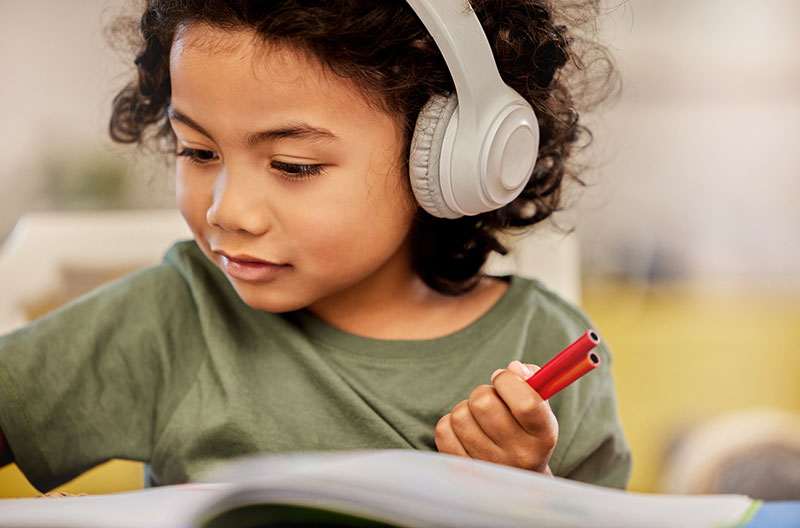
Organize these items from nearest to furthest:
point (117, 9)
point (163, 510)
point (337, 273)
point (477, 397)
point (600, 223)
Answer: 1. point (163, 510)
2. point (477, 397)
3. point (337, 273)
4. point (117, 9)
5. point (600, 223)

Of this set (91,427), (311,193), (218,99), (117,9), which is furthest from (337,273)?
(117,9)

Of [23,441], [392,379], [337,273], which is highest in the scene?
[337,273]

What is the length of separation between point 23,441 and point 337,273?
35 centimetres

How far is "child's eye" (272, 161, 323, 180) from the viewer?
0.74m

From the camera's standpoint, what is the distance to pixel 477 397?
0.69 metres

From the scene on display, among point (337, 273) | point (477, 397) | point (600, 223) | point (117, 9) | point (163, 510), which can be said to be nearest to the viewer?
point (163, 510)

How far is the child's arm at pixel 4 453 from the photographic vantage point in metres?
0.81

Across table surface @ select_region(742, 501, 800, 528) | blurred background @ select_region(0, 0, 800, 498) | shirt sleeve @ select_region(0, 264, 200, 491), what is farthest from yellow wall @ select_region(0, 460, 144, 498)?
table surface @ select_region(742, 501, 800, 528)

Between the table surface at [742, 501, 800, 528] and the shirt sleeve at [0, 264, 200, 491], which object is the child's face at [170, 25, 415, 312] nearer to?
the shirt sleeve at [0, 264, 200, 491]

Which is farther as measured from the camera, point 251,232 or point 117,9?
point 117,9

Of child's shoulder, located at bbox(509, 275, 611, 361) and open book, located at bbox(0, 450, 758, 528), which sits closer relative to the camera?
open book, located at bbox(0, 450, 758, 528)

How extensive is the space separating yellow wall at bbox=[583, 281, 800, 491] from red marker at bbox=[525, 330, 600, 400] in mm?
1527

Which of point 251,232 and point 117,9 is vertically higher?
point 117,9

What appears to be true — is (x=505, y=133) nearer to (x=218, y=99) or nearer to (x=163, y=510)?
(x=218, y=99)
